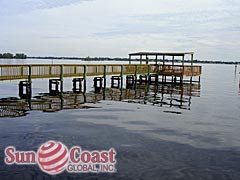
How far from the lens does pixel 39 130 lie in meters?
14.1

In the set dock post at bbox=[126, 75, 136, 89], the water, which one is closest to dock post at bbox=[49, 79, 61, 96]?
the water

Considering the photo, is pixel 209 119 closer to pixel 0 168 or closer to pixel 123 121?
pixel 123 121

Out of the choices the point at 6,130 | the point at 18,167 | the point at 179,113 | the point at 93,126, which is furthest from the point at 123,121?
the point at 18,167

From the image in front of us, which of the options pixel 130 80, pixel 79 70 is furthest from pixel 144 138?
pixel 130 80

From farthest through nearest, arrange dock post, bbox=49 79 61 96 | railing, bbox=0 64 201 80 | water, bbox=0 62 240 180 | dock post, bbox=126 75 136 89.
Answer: dock post, bbox=126 75 136 89, dock post, bbox=49 79 61 96, railing, bbox=0 64 201 80, water, bbox=0 62 240 180

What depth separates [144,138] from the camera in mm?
13367

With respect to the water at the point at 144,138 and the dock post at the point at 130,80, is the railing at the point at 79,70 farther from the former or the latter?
the water at the point at 144,138

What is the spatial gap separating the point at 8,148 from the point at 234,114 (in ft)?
47.4

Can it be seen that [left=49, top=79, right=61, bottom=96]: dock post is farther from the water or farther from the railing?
the water

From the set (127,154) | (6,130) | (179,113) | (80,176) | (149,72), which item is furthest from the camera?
(149,72)

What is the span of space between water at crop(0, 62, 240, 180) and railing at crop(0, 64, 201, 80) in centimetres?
912

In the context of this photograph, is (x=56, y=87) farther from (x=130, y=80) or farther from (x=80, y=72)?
(x=130, y=80)

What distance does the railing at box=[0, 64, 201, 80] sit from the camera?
1070 inches

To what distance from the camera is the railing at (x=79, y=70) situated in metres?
27.2
